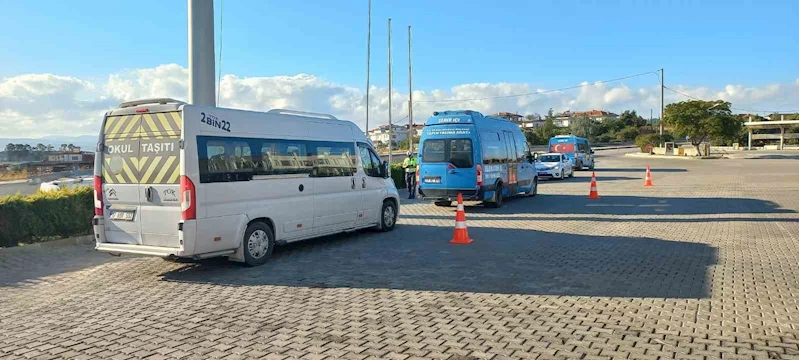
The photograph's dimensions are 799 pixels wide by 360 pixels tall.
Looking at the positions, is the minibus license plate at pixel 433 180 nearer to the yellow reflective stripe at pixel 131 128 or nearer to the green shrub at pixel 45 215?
the green shrub at pixel 45 215

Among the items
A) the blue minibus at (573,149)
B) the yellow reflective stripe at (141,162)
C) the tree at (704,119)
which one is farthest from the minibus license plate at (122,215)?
the tree at (704,119)

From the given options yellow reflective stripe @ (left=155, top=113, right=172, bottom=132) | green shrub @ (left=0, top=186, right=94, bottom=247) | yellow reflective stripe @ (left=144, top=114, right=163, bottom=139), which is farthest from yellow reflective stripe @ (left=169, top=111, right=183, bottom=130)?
green shrub @ (left=0, top=186, right=94, bottom=247)

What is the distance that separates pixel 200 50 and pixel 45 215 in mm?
4554

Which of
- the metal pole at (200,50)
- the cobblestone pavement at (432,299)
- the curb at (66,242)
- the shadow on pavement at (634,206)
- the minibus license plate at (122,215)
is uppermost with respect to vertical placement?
the metal pole at (200,50)

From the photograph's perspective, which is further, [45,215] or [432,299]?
[45,215]

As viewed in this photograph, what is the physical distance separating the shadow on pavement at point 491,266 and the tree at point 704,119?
51.5 metres

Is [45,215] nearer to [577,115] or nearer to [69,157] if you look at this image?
[69,157]

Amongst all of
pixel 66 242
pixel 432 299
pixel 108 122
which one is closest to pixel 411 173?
pixel 66 242

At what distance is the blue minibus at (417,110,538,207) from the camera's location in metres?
15.4

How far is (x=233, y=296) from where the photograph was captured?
22.2 feet

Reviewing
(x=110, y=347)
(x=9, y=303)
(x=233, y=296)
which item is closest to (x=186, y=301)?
(x=233, y=296)

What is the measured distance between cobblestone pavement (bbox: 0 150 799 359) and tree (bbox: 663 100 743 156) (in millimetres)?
49131

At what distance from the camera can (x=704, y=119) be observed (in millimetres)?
55844

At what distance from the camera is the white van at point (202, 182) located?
302 inches
